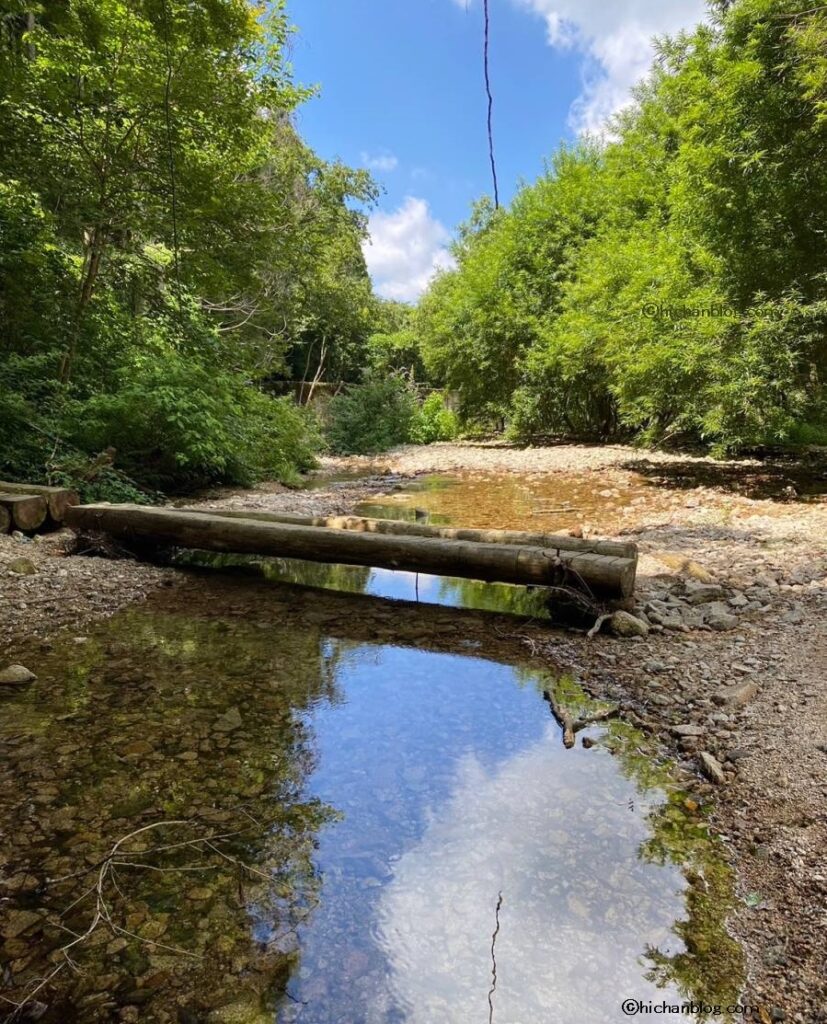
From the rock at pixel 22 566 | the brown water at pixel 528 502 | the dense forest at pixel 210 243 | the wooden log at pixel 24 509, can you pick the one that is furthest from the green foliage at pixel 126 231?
the brown water at pixel 528 502

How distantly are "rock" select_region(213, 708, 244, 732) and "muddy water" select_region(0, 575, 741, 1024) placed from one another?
2cm

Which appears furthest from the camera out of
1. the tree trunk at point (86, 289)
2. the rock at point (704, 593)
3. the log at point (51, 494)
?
the tree trunk at point (86, 289)

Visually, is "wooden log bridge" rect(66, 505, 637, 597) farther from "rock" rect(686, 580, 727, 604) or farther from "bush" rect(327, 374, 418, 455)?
"bush" rect(327, 374, 418, 455)

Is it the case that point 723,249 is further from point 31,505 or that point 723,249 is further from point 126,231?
point 31,505

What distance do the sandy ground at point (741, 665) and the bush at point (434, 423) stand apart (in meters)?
17.2

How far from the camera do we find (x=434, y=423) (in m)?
27.4

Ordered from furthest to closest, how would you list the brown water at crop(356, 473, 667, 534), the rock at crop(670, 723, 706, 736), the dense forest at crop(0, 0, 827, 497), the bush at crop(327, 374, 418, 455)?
the bush at crop(327, 374, 418, 455)
the brown water at crop(356, 473, 667, 534)
the dense forest at crop(0, 0, 827, 497)
the rock at crop(670, 723, 706, 736)

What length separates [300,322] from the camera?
27.7 meters

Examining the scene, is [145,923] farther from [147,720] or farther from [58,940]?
[147,720]

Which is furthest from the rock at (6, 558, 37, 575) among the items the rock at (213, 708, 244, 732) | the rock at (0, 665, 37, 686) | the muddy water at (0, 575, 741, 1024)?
the rock at (213, 708, 244, 732)

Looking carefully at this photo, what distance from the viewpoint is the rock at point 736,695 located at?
336 centimetres

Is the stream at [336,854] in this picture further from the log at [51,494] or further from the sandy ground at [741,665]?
the log at [51,494]

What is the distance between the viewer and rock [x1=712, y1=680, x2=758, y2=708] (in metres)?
3.36

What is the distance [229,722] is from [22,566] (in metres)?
3.16
